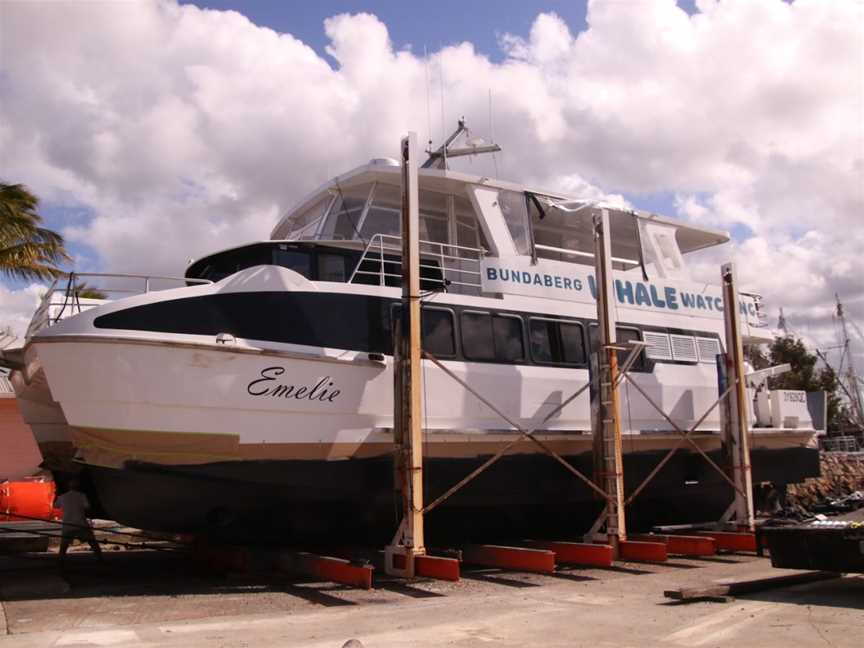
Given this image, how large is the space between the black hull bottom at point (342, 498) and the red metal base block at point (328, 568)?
0.95 feet

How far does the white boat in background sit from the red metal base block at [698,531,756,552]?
102 centimetres

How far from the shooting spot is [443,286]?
10195mm

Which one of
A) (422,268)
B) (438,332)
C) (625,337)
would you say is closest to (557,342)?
(625,337)

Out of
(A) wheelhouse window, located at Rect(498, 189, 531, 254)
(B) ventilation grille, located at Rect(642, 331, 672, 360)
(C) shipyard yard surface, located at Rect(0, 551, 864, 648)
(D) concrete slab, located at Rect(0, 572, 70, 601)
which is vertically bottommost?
(C) shipyard yard surface, located at Rect(0, 551, 864, 648)

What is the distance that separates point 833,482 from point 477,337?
25472 mm

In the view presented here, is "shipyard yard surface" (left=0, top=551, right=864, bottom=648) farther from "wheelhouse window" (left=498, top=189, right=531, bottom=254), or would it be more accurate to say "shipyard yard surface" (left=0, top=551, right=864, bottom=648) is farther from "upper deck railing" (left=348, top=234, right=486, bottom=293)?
"wheelhouse window" (left=498, top=189, right=531, bottom=254)

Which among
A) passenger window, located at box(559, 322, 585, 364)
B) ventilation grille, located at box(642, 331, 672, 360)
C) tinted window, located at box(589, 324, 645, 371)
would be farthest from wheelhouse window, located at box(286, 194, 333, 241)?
ventilation grille, located at box(642, 331, 672, 360)

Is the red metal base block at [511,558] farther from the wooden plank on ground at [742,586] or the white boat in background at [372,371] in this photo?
the wooden plank on ground at [742,586]

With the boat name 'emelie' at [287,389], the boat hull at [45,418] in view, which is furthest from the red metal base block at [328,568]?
the boat hull at [45,418]

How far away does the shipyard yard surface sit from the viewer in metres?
6.22

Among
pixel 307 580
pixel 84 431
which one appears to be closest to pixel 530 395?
pixel 307 580

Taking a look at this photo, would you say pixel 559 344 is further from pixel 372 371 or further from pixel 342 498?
pixel 342 498

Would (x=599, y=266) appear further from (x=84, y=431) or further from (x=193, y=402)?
(x=84, y=431)

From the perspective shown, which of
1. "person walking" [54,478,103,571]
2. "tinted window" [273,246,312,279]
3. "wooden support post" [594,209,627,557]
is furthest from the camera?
"wooden support post" [594,209,627,557]
